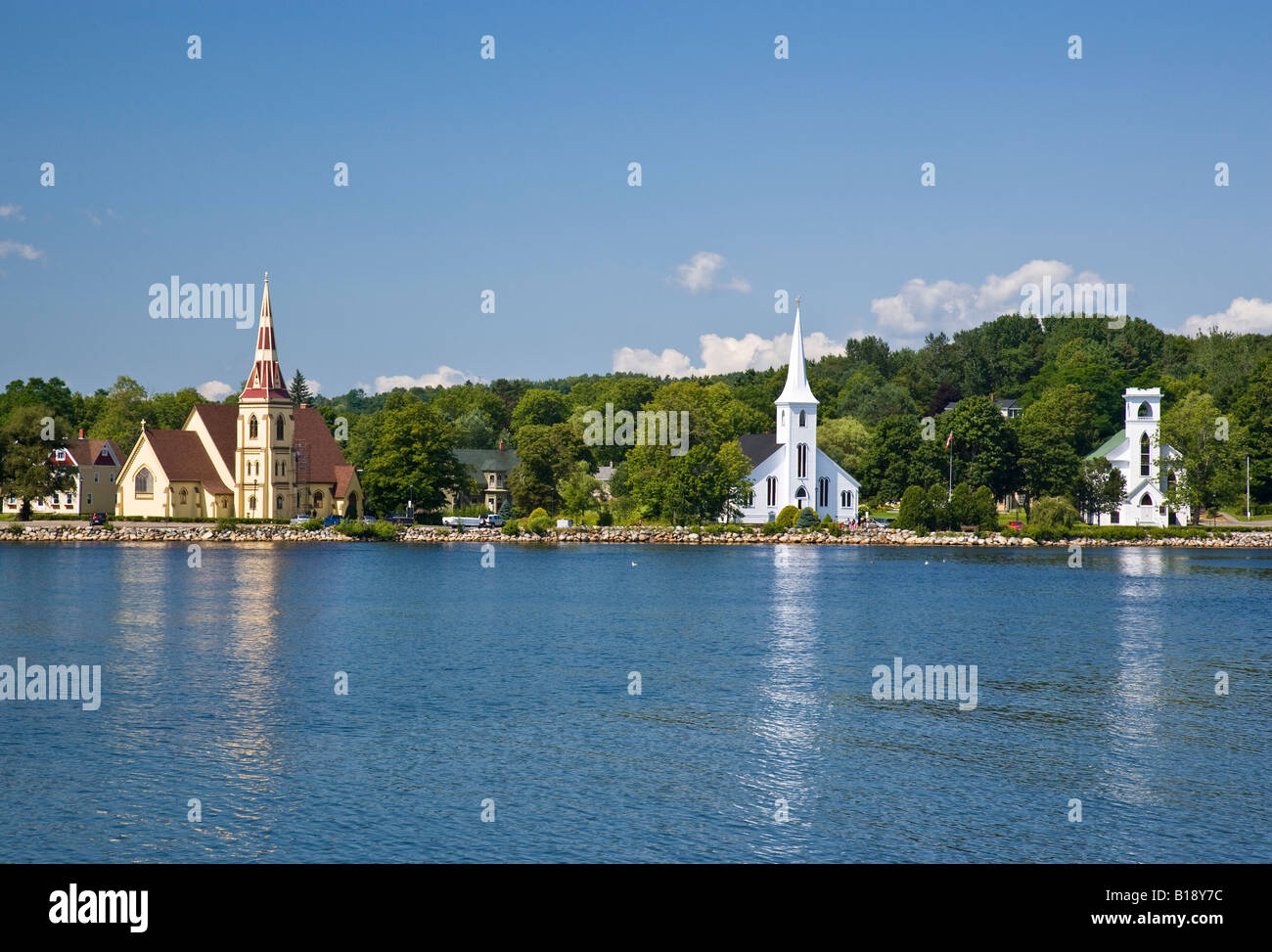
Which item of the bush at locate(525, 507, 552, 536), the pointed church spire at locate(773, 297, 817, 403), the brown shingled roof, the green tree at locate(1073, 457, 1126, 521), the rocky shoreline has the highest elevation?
the pointed church spire at locate(773, 297, 817, 403)

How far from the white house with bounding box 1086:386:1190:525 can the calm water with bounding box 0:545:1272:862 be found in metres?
50.4

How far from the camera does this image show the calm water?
19.2 metres

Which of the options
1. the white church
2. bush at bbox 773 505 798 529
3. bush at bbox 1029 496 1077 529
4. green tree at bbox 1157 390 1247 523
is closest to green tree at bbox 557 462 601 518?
the white church

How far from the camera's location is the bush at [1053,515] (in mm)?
97750

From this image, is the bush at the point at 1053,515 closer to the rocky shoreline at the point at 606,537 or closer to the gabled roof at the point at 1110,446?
the rocky shoreline at the point at 606,537

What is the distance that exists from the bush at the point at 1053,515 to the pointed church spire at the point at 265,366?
62941mm

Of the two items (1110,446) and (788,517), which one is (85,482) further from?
(1110,446)

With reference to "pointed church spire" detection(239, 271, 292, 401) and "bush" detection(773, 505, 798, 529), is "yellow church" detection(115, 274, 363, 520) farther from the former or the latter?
"bush" detection(773, 505, 798, 529)

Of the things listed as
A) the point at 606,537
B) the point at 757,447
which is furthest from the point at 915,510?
the point at 606,537

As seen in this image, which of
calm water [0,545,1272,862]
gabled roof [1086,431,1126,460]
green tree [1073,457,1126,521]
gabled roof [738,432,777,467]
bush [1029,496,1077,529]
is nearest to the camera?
calm water [0,545,1272,862]

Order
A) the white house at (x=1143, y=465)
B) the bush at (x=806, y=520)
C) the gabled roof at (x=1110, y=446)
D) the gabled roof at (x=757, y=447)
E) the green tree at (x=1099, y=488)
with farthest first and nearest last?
the gabled roof at (x=1110, y=446) → the gabled roof at (x=757, y=447) → the white house at (x=1143, y=465) → the green tree at (x=1099, y=488) → the bush at (x=806, y=520)

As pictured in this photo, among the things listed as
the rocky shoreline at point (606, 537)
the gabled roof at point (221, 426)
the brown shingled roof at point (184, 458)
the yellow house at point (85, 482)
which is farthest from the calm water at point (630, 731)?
the yellow house at point (85, 482)

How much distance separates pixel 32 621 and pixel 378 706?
22.0 meters

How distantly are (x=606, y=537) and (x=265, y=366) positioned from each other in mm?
32183
